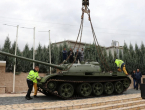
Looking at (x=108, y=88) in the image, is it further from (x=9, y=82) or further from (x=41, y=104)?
(x=9, y=82)

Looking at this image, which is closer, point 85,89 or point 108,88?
point 85,89

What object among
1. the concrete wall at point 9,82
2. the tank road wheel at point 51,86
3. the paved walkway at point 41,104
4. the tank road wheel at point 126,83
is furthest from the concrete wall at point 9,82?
the tank road wheel at point 126,83

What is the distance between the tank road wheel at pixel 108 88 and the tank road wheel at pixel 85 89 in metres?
1.29

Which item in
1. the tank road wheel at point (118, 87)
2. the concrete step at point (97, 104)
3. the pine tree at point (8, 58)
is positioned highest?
the pine tree at point (8, 58)

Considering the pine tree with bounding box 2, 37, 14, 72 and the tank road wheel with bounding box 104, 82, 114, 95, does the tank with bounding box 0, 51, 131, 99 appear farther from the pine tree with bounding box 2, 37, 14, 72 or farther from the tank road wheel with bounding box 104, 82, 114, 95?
the pine tree with bounding box 2, 37, 14, 72

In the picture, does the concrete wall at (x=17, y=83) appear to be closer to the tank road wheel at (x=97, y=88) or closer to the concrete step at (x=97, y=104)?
the tank road wheel at (x=97, y=88)

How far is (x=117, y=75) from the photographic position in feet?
35.1

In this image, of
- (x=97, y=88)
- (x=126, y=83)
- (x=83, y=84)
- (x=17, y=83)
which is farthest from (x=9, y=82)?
(x=126, y=83)

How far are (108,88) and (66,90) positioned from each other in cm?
316

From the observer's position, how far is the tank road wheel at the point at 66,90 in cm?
868

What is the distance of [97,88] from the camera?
997 cm

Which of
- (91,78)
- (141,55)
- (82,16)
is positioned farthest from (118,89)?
(141,55)

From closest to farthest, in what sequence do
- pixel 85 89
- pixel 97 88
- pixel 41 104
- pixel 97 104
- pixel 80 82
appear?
→ 1. pixel 41 104
2. pixel 97 104
3. pixel 80 82
4. pixel 85 89
5. pixel 97 88

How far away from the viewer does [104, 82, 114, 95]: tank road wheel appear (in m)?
10.3
